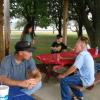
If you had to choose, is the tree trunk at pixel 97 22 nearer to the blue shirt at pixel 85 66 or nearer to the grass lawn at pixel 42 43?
the grass lawn at pixel 42 43

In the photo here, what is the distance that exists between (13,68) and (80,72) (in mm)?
1958

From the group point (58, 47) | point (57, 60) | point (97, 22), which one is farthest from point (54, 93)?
point (97, 22)

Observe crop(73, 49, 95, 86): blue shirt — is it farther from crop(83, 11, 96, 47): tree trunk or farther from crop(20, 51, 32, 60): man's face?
crop(83, 11, 96, 47): tree trunk

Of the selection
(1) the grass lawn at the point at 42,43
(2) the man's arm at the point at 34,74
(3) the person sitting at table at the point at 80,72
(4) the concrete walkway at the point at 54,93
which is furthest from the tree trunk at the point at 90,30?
(2) the man's arm at the point at 34,74

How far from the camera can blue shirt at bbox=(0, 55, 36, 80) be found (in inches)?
166

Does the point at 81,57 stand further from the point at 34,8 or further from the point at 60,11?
the point at 34,8

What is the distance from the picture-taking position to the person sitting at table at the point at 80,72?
5.85m

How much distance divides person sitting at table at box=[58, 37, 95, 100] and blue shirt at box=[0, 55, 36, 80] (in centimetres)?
153

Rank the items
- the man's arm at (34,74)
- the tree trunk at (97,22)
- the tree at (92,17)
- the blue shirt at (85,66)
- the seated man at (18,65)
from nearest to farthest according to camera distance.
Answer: the seated man at (18,65)
the man's arm at (34,74)
the blue shirt at (85,66)
the tree trunk at (97,22)
the tree at (92,17)

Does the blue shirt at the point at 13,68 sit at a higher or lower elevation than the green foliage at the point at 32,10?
lower

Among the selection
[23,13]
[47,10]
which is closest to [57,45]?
[47,10]

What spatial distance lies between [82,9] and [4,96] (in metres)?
9.83

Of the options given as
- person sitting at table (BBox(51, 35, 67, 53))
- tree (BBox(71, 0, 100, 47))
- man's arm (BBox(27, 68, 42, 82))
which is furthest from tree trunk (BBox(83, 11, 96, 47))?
man's arm (BBox(27, 68, 42, 82))

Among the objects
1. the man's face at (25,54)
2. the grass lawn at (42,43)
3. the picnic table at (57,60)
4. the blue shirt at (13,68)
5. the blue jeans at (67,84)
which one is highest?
the man's face at (25,54)
